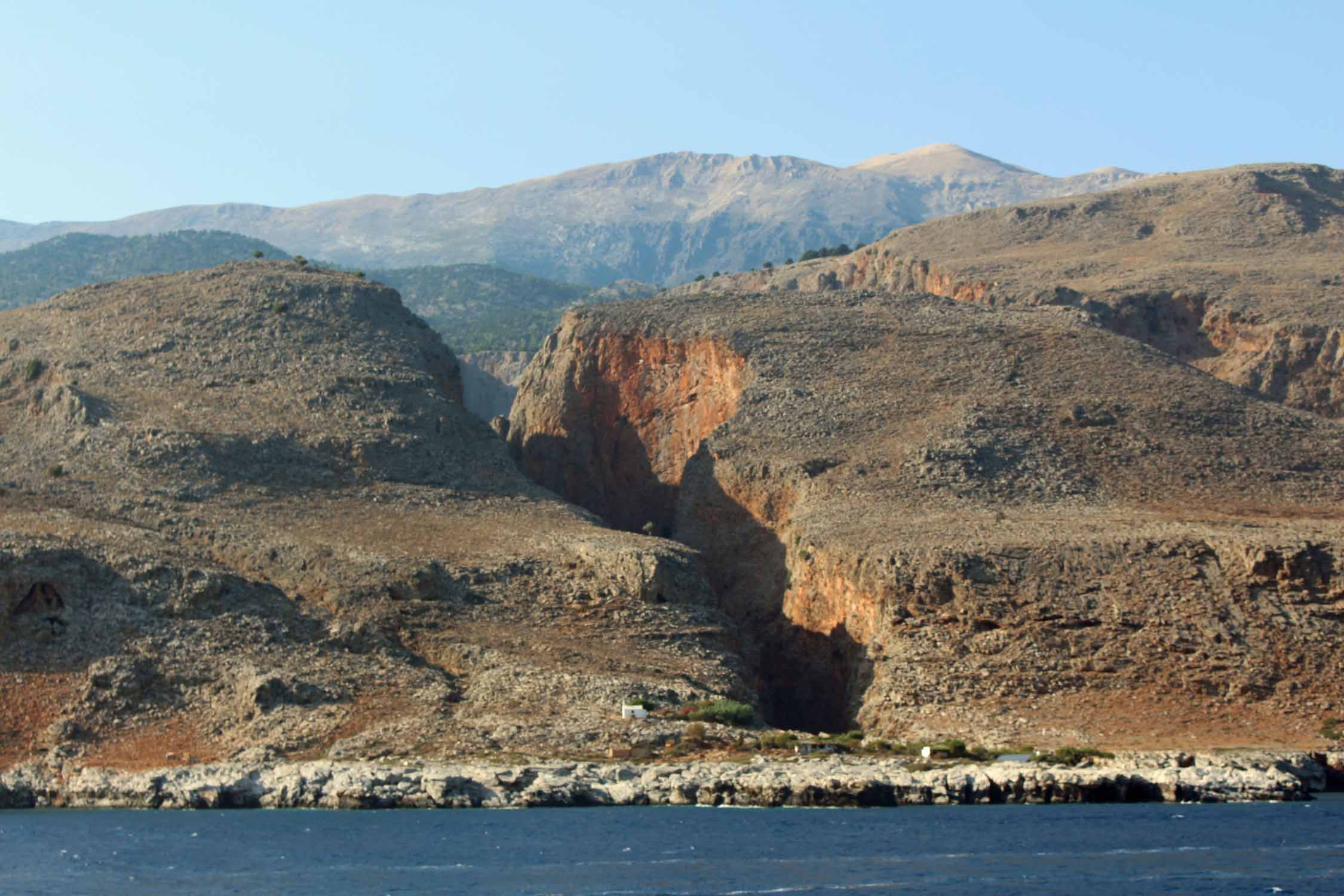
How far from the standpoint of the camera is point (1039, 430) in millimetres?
88125

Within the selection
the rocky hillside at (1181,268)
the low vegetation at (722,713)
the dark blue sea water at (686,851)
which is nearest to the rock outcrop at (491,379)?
the rocky hillside at (1181,268)

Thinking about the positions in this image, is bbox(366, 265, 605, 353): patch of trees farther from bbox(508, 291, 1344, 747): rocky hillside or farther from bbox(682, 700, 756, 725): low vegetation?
bbox(682, 700, 756, 725): low vegetation

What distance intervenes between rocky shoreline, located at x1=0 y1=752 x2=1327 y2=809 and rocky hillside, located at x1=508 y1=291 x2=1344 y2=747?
554cm

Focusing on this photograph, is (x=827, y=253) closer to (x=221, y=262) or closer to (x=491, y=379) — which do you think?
(x=491, y=379)

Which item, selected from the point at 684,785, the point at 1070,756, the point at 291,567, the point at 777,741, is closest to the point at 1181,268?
the point at 1070,756

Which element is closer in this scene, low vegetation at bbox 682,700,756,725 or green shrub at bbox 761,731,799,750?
green shrub at bbox 761,731,799,750

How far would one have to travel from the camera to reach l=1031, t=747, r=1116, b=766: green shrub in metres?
64.1

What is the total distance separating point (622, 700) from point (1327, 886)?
27.1 m

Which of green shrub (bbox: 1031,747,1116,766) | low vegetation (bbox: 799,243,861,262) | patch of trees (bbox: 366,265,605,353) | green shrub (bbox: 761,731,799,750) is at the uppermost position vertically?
low vegetation (bbox: 799,243,861,262)

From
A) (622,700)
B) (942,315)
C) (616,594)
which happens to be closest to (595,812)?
(622,700)

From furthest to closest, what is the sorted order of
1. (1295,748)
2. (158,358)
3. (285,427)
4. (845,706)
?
(158,358), (285,427), (845,706), (1295,748)

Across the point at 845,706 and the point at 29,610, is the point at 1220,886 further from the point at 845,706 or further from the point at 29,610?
the point at 29,610

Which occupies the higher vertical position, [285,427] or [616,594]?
[285,427]

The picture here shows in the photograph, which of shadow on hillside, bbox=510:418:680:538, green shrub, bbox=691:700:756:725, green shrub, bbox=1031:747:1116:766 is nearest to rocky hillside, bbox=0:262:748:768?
green shrub, bbox=691:700:756:725
